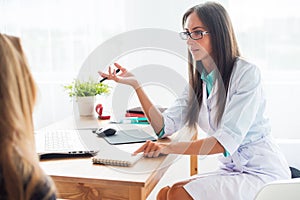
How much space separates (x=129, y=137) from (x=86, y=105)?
524 millimetres

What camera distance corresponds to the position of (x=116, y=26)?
274 cm

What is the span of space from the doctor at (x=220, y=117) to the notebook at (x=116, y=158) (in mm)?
68

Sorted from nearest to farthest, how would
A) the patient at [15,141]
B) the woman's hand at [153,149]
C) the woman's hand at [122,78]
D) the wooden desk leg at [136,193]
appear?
the patient at [15,141]
the wooden desk leg at [136,193]
the woman's hand at [153,149]
the woman's hand at [122,78]

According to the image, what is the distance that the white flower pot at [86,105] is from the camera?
216 cm

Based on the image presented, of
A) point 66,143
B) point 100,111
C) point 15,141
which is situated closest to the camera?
point 15,141

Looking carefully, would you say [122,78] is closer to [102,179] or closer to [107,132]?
[107,132]

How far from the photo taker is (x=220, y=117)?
174 centimetres

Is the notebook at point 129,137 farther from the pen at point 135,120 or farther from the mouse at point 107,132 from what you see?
the pen at point 135,120

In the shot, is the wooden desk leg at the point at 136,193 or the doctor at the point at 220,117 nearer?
the wooden desk leg at the point at 136,193

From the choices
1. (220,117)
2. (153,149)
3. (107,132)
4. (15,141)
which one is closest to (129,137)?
(107,132)

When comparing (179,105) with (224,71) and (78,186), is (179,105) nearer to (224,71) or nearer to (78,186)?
(224,71)

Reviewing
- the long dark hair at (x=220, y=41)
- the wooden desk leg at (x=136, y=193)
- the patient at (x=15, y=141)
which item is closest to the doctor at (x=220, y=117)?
the long dark hair at (x=220, y=41)

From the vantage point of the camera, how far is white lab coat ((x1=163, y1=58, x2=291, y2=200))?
5.11ft

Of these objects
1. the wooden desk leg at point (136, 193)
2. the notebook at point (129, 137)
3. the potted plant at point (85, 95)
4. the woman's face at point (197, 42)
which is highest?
the woman's face at point (197, 42)
